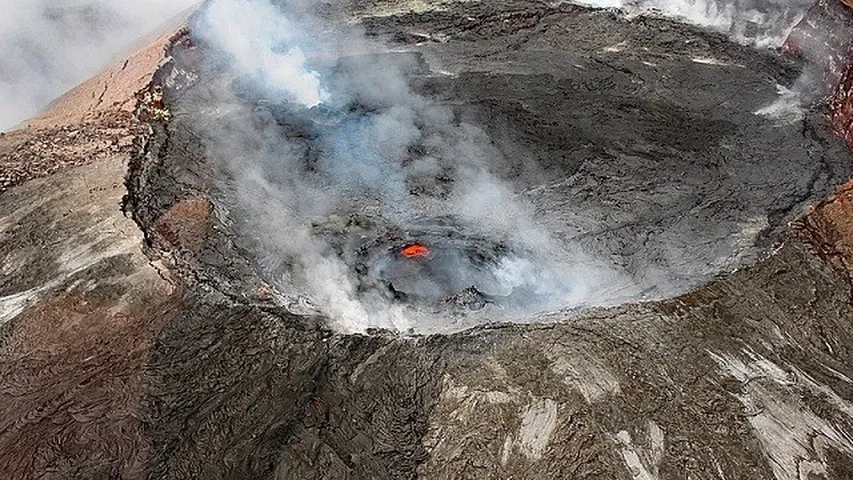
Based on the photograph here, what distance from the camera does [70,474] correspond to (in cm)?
816

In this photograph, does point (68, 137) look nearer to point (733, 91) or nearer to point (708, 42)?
point (733, 91)

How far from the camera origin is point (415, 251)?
12727 mm

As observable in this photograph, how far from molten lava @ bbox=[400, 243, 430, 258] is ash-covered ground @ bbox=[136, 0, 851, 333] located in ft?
0.56

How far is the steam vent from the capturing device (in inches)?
343

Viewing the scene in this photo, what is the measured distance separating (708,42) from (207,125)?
1260 cm

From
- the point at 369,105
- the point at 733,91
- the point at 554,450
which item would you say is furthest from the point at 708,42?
the point at 554,450

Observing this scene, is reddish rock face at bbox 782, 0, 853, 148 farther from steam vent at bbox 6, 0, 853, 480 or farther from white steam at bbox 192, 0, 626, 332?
white steam at bbox 192, 0, 626, 332

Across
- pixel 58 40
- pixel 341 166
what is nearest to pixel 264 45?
pixel 341 166

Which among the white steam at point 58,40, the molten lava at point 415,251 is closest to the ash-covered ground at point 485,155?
the molten lava at point 415,251

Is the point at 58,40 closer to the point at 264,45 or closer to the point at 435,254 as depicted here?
the point at 264,45

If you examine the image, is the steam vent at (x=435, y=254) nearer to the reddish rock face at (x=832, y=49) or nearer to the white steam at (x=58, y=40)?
the reddish rock face at (x=832, y=49)

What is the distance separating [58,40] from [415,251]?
1344 centimetres

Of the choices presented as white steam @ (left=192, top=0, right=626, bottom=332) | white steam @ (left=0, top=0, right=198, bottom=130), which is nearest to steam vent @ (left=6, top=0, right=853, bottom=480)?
white steam @ (left=192, top=0, right=626, bottom=332)

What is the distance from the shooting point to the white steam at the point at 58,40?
18.7 metres
